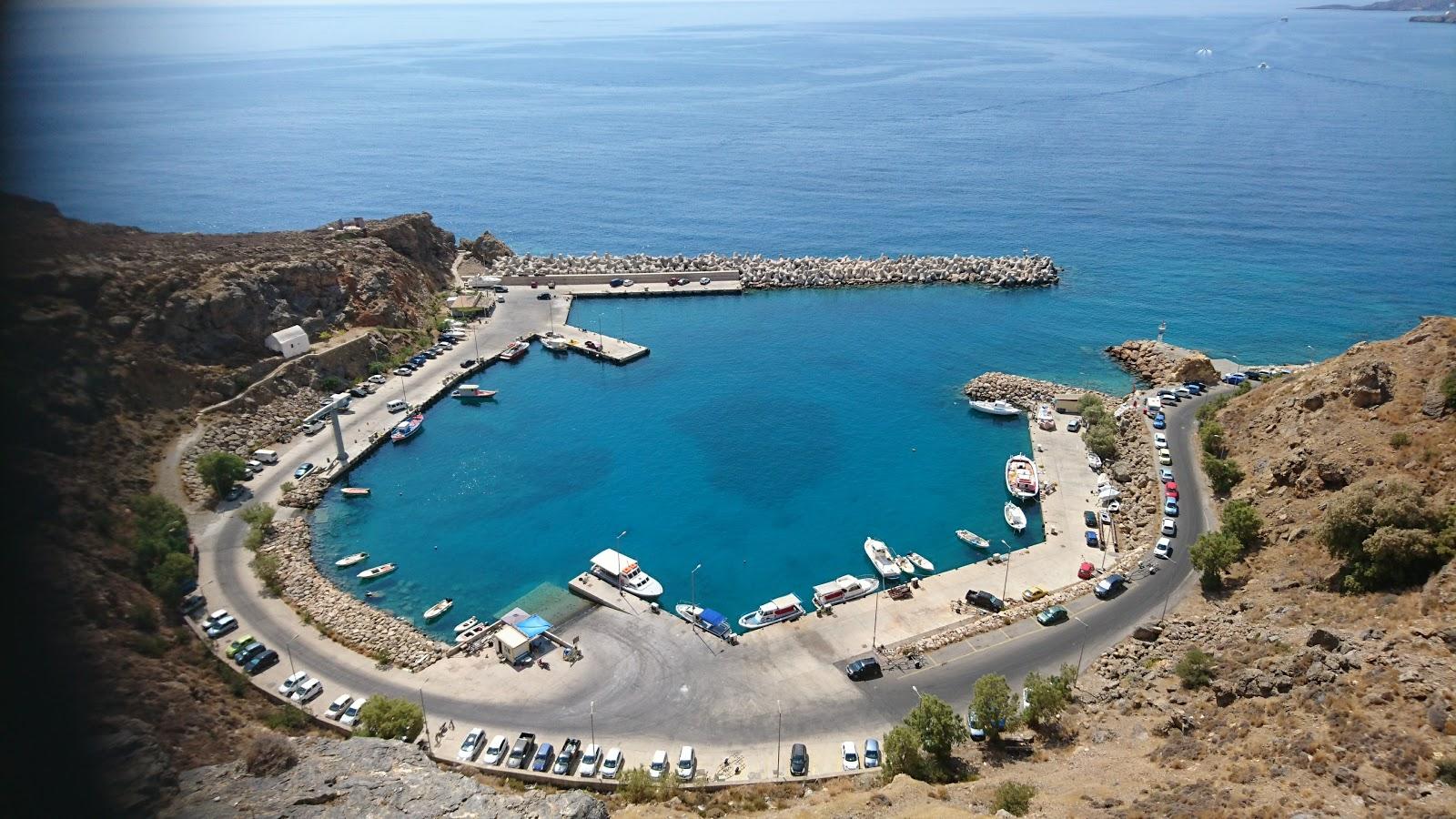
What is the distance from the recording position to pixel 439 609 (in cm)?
4400

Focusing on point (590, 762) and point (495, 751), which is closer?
point (590, 762)

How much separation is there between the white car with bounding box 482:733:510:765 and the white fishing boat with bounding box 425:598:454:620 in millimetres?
12491

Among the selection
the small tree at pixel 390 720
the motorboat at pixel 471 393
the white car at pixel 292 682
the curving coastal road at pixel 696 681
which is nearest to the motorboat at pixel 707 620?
the curving coastal road at pixel 696 681

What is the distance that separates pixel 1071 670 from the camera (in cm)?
3416

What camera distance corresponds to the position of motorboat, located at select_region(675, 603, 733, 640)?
4066cm

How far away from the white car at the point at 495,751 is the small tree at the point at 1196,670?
28.5 m

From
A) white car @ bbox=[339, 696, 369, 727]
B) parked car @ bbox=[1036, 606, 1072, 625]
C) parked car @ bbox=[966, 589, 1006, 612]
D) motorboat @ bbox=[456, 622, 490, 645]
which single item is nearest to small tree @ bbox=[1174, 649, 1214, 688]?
parked car @ bbox=[1036, 606, 1072, 625]

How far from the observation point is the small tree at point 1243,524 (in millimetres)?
40375

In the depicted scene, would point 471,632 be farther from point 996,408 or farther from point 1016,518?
point 996,408

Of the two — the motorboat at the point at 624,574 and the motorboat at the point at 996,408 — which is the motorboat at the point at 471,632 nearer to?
the motorboat at the point at 624,574

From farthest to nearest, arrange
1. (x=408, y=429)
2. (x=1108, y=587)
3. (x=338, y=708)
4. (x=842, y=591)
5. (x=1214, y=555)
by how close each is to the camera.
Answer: (x=408, y=429) < (x=842, y=591) < (x=1108, y=587) < (x=1214, y=555) < (x=338, y=708)

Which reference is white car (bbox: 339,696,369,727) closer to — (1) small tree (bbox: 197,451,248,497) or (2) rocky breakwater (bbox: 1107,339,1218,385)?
(1) small tree (bbox: 197,451,248,497)

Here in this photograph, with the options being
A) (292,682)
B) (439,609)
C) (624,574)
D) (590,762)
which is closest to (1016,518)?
(624,574)

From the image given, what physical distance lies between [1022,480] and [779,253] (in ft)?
208
